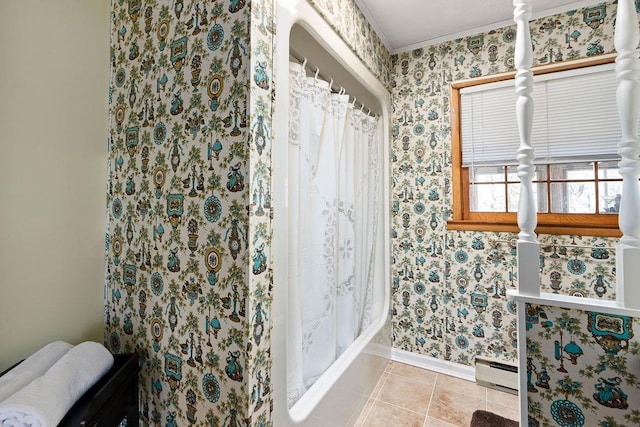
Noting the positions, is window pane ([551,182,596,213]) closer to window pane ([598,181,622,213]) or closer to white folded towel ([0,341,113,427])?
window pane ([598,181,622,213])

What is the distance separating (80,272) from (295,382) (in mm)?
1019

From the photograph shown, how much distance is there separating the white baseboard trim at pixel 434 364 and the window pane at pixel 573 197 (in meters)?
1.28

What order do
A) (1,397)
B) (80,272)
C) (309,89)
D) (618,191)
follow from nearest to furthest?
(1,397) → (80,272) → (309,89) → (618,191)

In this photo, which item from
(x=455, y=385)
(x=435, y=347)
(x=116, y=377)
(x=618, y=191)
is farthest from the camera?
(x=435, y=347)

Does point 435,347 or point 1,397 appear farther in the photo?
point 435,347

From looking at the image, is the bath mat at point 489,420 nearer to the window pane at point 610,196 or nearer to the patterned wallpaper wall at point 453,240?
the patterned wallpaper wall at point 453,240

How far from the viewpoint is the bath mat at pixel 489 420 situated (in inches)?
62.3

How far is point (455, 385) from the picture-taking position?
1.99 m

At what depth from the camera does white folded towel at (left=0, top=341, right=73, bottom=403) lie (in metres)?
0.79

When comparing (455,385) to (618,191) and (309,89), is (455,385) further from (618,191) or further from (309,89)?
(309,89)

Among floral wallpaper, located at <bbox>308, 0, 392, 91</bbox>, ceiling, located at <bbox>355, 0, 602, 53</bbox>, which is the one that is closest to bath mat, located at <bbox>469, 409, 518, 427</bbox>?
floral wallpaper, located at <bbox>308, 0, 392, 91</bbox>

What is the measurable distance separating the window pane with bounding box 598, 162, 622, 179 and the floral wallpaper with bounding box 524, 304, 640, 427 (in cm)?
140

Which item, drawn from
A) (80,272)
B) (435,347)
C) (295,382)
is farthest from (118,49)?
(435,347)

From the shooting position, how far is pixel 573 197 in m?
1.89
